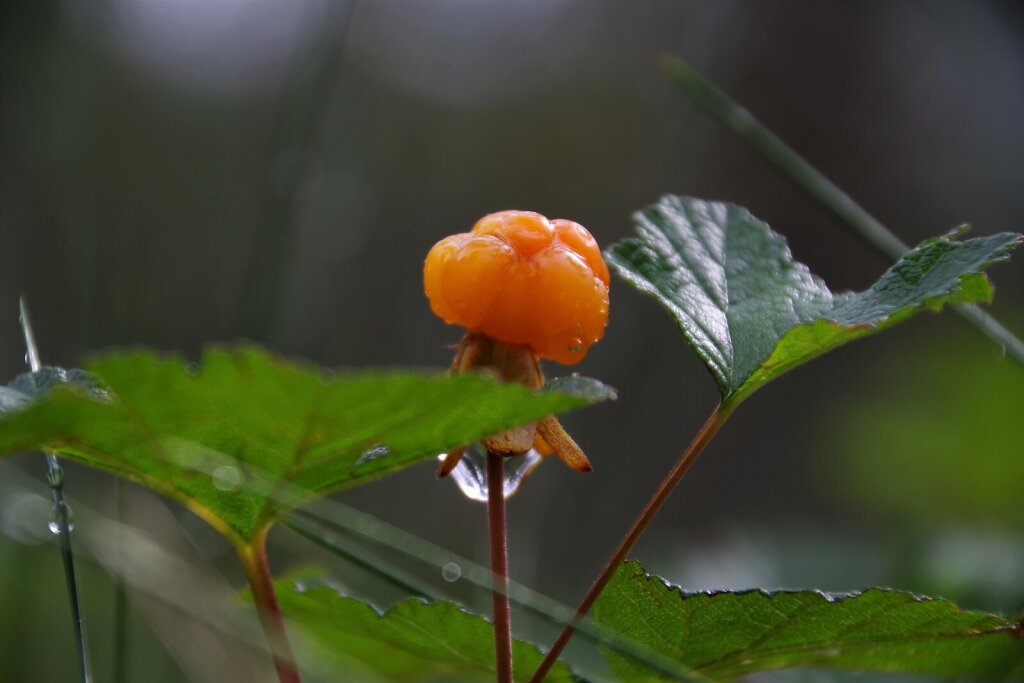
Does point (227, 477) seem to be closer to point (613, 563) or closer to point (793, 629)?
point (613, 563)

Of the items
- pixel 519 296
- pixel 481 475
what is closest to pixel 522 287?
pixel 519 296

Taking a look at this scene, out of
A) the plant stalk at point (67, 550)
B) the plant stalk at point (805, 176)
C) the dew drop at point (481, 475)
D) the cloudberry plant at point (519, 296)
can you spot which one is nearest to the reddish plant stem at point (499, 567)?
the cloudberry plant at point (519, 296)

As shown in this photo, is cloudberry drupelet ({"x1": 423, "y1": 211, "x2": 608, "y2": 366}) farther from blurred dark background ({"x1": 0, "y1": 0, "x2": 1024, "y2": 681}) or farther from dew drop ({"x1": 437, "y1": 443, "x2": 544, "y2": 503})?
blurred dark background ({"x1": 0, "y1": 0, "x2": 1024, "y2": 681})

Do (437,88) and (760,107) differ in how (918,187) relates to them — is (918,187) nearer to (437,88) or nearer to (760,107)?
(760,107)

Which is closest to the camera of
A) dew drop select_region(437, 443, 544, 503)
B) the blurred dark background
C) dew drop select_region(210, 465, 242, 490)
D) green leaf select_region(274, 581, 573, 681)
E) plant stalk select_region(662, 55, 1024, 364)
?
dew drop select_region(210, 465, 242, 490)

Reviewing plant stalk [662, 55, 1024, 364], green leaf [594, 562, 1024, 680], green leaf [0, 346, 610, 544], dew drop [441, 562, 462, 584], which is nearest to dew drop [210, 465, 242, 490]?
green leaf [0, 346, 610, 544]

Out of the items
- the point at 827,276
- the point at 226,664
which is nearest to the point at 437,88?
the point at 827,276

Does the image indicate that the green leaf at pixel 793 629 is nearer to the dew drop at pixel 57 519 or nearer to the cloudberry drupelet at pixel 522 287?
the cloudberry drupelet at pixel 522 287
